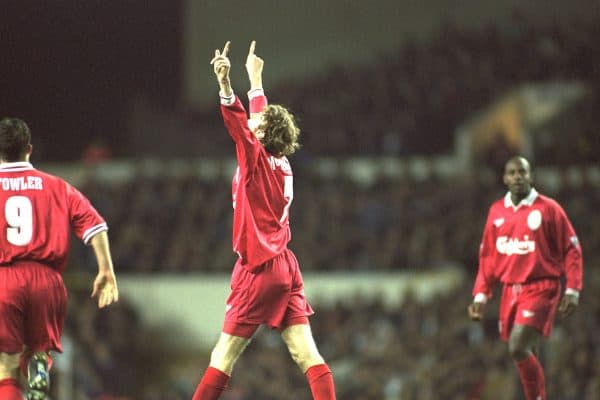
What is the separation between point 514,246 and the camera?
8.33 metres

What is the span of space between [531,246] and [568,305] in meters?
0.50

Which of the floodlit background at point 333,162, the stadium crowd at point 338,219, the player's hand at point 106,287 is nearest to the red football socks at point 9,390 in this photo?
the player's hand at point 106,287

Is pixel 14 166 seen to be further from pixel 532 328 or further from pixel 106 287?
pixel 532 328

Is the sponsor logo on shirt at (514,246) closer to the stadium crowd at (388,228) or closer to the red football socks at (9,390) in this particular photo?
the red football socks at (9,390)

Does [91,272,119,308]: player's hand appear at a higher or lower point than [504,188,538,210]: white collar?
lower

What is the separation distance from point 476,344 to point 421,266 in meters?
2.66

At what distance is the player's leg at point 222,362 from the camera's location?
661cm

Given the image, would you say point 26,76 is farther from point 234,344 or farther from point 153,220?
point 234,344

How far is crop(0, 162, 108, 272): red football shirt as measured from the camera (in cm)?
634

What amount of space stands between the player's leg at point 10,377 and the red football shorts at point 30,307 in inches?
1.8

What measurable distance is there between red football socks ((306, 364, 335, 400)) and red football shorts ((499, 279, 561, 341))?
7.04 feet

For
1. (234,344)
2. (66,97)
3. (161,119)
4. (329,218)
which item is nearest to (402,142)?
(329,218)

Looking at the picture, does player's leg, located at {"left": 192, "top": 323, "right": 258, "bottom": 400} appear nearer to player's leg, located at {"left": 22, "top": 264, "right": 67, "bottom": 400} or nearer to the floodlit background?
player's leg, located at {"left": 22, "top": 264, "right": 67, "bottom": 400}

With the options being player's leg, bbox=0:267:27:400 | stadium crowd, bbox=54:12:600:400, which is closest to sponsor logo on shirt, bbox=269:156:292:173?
player's leg, bbox=0:267:27:400
